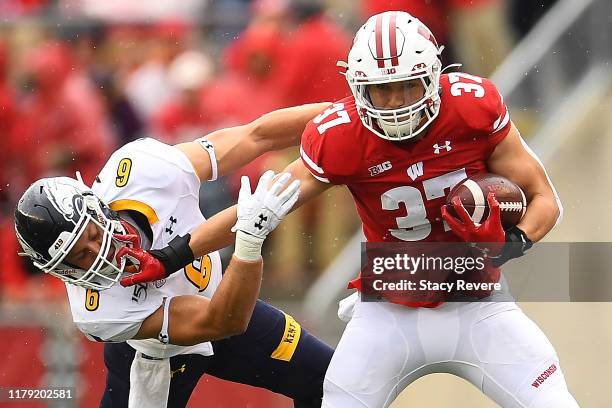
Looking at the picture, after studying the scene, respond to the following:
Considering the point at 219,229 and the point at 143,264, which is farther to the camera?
the point at 219,229

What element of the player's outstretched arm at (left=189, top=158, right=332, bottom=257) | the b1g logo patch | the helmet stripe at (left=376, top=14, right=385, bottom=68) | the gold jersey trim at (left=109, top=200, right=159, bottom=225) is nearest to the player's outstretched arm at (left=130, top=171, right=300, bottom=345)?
the player's outstretched arm at (left=189, top=158, right=332, bottom=257)

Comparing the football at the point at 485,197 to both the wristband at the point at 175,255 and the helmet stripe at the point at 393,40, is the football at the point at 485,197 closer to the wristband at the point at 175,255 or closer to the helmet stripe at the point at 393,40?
the helmet stripe at the point at 393,40

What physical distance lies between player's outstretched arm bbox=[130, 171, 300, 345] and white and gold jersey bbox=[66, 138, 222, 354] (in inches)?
3.2

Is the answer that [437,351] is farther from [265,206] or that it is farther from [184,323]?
[184,323]

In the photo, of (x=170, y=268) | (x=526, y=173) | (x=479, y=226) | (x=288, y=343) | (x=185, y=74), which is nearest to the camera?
(x=479, y=226)

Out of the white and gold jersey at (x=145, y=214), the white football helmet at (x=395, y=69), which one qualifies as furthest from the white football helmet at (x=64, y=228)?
the white football helmet at (x=395, y=69)

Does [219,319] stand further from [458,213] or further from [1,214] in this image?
[1,214]

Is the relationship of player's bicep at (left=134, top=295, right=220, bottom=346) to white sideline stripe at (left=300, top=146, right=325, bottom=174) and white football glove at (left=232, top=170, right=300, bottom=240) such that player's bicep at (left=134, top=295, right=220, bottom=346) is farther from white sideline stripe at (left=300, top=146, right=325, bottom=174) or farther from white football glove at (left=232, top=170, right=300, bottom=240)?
white sideline stripe at (left=300, top=146, right=325, bottom=174)

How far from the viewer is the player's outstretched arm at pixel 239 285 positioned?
4660 millimetres

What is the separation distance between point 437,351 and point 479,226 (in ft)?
1.79

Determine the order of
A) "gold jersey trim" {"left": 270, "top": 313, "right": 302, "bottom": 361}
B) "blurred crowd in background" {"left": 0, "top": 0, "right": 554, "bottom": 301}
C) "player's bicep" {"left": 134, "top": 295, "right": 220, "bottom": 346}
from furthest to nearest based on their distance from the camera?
"blurred crowd in background" {"left": 0, "top": 0, "right": 554, "bottom": 301} < "gold jersey trim" {"left": 270, "top": 313, "right": 302, "bottom": 361} < "player's bicep" {"left": 134, "top": 295, "right": 220, "bottom": 346}

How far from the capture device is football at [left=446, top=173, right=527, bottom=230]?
15.0 ft

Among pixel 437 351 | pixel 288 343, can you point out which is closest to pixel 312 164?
pixel 437 351

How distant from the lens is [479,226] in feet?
14.9
